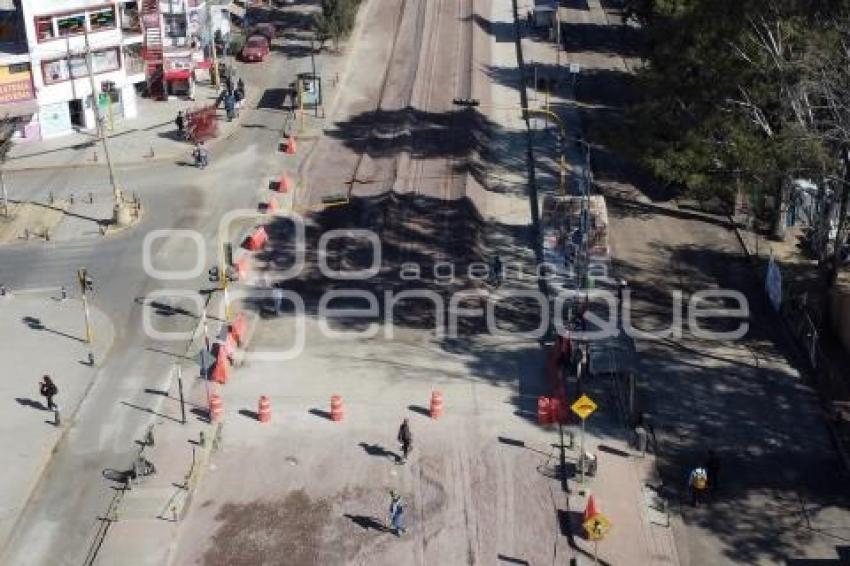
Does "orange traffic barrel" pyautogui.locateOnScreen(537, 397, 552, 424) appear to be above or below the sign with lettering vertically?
below

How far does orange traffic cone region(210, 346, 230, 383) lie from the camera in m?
42.9

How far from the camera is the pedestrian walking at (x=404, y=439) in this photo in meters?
38.3

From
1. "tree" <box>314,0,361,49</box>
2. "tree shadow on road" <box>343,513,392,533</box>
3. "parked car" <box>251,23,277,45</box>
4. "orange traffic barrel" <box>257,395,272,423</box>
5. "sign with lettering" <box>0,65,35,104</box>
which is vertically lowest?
"tree shadow on road" <box>343,513,392,533</box>

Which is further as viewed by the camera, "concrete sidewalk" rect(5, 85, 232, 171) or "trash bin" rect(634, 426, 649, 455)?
"concrete sidewalk" rect(5, 85, 232, 171)

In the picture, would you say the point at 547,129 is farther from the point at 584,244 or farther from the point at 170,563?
the point at 170,563

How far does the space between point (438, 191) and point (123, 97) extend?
829 inches

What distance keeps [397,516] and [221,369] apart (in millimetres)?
11197

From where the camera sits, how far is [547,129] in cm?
6694

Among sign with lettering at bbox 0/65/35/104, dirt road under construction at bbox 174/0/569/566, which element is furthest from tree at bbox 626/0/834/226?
sign with lettering at bbox 0/65/35/104

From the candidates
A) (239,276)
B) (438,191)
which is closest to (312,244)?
(239,276)

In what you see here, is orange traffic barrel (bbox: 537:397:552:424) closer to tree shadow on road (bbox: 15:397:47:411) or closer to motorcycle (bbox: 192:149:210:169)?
tree shadow on road (bbox: 15:397:47:411)

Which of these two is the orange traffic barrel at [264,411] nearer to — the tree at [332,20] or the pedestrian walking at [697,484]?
the pedestrian walking at [697,484]

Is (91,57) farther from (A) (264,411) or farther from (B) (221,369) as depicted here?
(A) (264,411)

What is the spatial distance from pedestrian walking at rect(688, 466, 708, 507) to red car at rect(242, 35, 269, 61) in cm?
4971
